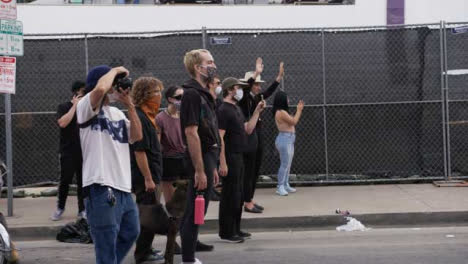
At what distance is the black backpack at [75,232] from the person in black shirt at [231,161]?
167 centimetres

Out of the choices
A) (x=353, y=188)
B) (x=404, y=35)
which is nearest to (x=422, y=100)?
(x=404, y=35)

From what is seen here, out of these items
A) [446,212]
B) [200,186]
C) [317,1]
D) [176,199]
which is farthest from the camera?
[317,1]

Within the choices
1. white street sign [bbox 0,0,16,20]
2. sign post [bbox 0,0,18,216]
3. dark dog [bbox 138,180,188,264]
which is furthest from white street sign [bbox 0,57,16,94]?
dark dog [bbox 138,180,188,264]

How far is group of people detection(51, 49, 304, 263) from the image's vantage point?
14.6 ft

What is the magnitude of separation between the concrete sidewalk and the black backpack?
471mm

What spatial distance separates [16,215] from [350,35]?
19.7 ft

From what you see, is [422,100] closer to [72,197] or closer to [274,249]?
[274,249]

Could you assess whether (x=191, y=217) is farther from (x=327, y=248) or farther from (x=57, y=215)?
(x=57, y=215)

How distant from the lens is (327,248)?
285 inches

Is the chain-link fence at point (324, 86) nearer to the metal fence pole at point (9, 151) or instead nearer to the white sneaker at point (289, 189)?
the white sneaker at point (289, 189)

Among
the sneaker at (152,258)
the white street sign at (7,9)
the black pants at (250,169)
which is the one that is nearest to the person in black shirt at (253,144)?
the black pants at (250,169)

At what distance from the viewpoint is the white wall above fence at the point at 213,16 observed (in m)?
15.5

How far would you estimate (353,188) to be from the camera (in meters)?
10.6

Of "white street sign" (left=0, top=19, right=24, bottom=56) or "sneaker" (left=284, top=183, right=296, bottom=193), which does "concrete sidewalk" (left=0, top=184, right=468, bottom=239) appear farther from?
"white street sign" (left=0, top=19, right=24, bottom=56)
